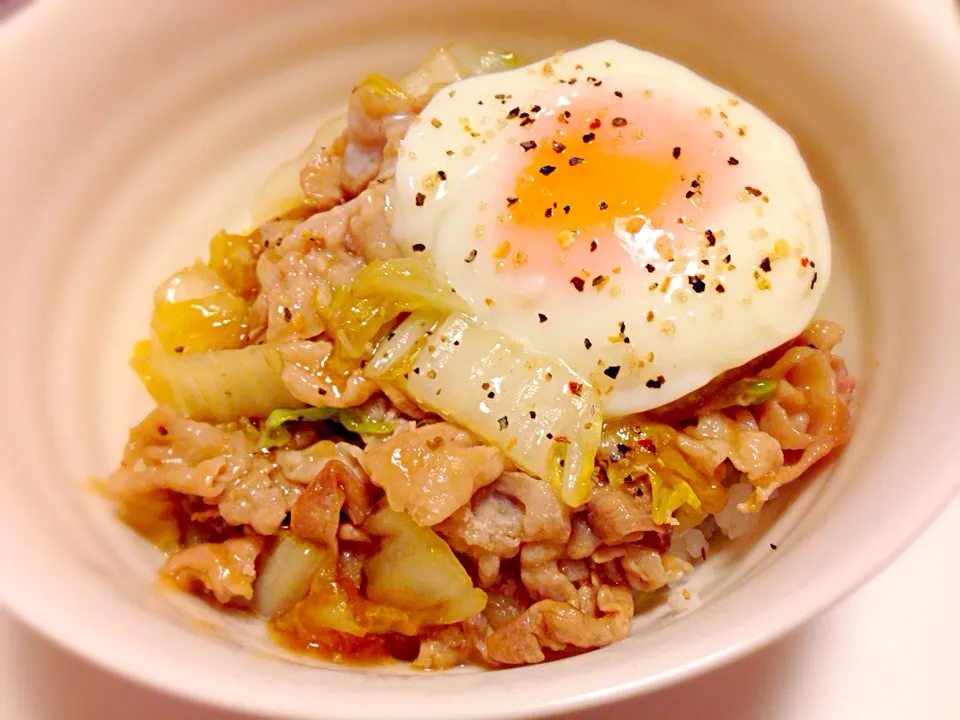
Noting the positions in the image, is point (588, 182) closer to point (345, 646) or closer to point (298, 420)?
point (298, 420)

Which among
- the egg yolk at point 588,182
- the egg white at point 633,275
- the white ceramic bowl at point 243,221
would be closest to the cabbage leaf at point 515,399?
the egg white at point 633,275

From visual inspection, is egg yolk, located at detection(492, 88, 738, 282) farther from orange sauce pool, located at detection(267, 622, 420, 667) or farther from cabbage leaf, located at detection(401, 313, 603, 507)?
orange sauce pool, located at detection(267, 622, 420, 667)

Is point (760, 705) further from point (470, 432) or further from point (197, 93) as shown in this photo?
point (197, 93)

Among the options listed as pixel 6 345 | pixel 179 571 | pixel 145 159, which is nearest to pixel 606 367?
pixel 179 571

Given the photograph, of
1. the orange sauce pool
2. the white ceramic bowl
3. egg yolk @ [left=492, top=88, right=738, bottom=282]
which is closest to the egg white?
egg yolk @ [left=492, top=88, right=738, bottom=282]

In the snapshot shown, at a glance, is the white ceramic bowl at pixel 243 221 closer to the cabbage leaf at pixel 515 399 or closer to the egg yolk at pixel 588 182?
the cabbage leaf at pixel 515 399

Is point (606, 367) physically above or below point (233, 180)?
below

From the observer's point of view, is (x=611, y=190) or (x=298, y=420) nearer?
(x=611, y=190)

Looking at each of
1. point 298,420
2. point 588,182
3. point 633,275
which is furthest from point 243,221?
point 633,275
